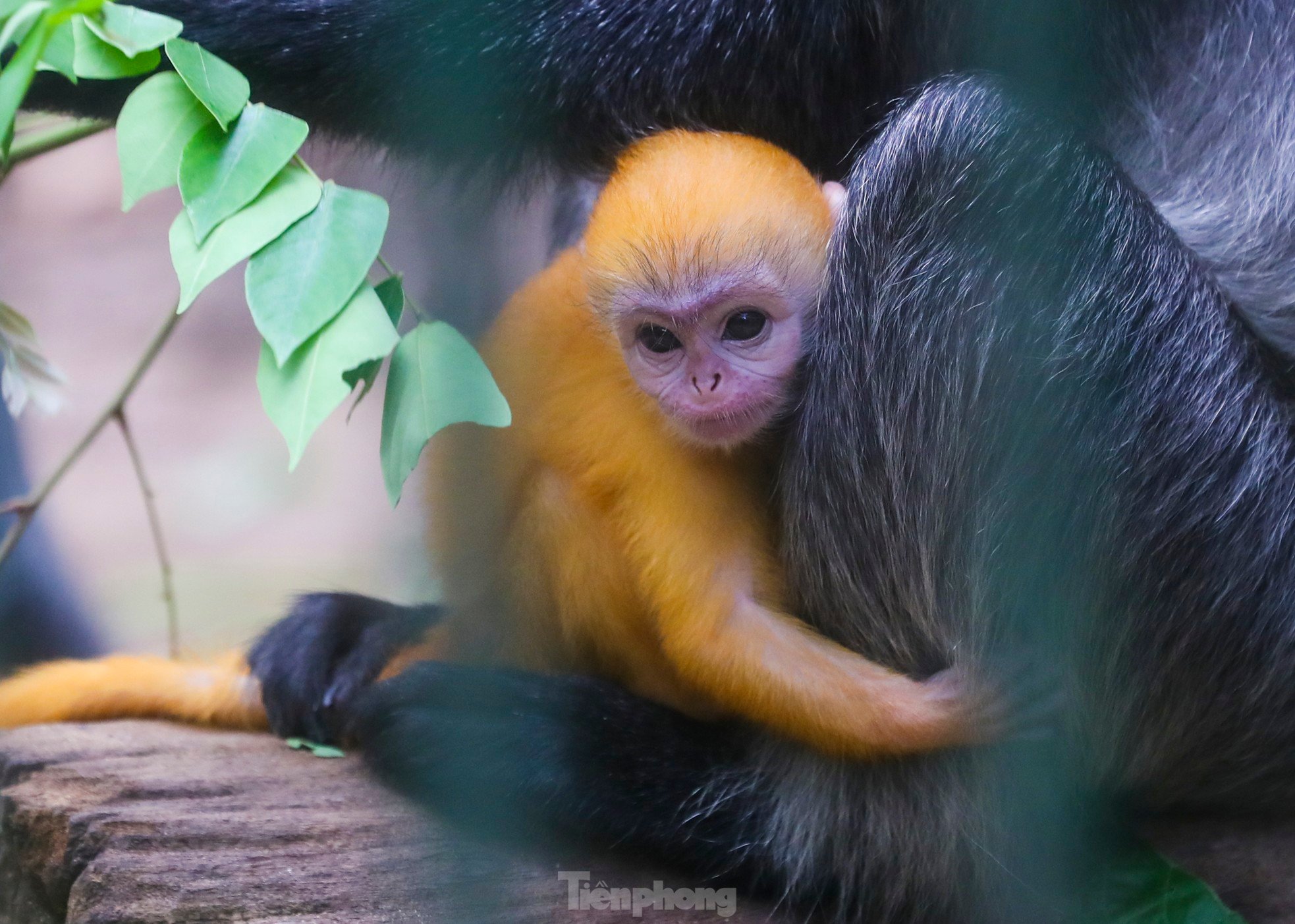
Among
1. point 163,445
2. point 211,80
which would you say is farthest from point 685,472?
point 163,445

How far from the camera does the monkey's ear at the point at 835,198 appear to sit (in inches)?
77.8

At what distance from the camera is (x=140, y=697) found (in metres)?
2.61

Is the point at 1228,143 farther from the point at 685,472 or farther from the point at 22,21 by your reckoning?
the point at 22,21

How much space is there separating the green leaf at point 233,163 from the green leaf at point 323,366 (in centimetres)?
19

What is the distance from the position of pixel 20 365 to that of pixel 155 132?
3.10 ft

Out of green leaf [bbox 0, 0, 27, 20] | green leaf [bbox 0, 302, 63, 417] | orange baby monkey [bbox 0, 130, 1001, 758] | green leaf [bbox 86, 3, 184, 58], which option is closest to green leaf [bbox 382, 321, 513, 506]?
orange baby monkey [bbox 0, 130, 1001, 758]

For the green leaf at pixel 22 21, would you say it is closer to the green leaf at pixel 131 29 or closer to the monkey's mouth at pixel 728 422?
the green leaf at pixel 131 29

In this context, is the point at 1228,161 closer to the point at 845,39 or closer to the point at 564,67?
the point at 845,39

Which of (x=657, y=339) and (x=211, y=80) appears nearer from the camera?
(x=211, y=80)

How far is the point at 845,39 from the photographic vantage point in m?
2.16

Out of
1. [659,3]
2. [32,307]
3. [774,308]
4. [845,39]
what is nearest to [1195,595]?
[774,308]

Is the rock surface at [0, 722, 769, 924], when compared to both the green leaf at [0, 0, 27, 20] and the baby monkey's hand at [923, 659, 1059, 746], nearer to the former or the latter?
the baby monkey's hand at [923, 659, 1059, 746]

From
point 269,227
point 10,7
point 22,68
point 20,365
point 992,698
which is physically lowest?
point 992,698

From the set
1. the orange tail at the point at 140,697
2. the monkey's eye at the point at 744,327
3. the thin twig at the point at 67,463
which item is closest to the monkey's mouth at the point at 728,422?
the monkey's eye at the point at 744,327
